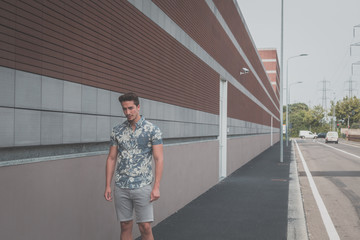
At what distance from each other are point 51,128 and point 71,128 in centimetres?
36

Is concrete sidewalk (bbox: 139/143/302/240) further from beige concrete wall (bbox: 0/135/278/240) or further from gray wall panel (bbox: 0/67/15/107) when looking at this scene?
gray wall panel (bbox: 0/67/15/107)

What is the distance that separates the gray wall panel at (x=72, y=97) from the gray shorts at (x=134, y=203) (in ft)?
3.17

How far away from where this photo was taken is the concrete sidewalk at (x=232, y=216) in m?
6.43

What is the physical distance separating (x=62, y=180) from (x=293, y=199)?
7.03 m

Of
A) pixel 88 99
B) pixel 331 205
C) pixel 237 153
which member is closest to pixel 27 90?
pixel 88 99

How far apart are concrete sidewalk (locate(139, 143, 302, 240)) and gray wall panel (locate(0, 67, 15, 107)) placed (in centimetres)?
348

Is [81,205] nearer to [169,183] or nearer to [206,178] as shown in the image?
[169,183]

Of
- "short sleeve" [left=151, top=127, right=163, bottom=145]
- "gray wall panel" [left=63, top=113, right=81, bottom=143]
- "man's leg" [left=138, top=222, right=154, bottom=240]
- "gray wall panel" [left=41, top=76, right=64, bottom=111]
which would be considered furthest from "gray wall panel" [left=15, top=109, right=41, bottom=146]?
"man's leg" [left=138, top=222, right=154, bottom=240]

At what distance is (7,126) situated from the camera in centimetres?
336

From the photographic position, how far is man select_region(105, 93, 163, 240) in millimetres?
4109

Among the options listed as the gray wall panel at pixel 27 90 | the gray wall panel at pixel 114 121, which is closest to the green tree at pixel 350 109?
the gray wall panel at pixel 114 121

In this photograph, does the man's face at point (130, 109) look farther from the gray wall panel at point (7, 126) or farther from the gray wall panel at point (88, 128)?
the gray wall panel at point (7, 126)

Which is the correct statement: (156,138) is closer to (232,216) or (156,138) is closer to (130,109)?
(130,109)

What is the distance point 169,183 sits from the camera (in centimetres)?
773
